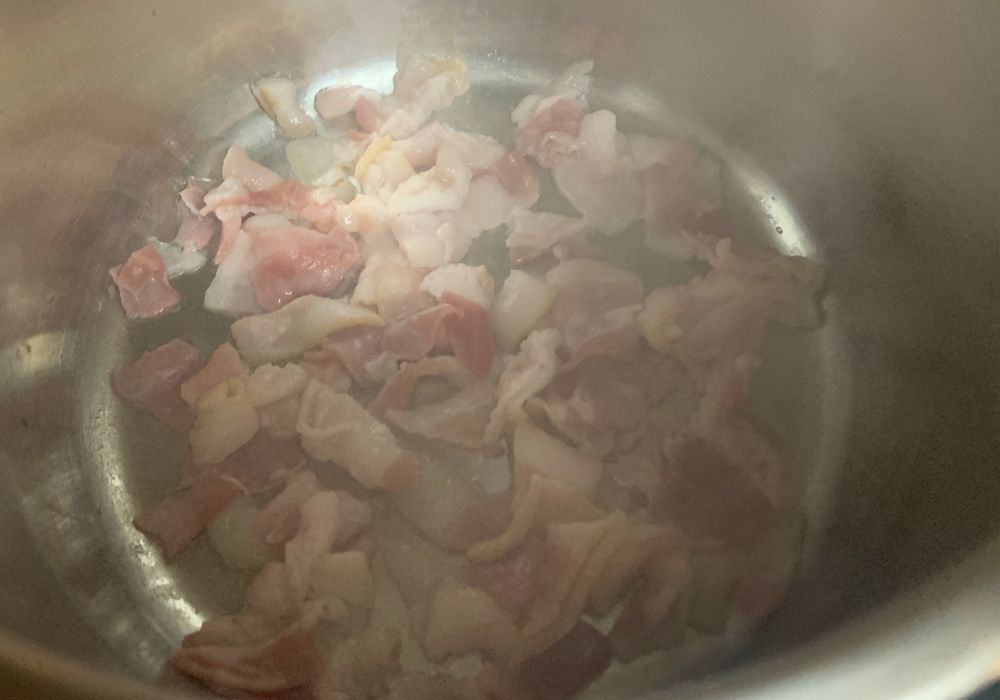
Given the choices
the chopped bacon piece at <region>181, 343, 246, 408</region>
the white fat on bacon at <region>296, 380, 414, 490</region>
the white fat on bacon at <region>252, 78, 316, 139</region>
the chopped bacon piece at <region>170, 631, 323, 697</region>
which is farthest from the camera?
the white fat on bacon at <region>252, 78, 316, 139</region>

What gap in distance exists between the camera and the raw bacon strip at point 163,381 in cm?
139

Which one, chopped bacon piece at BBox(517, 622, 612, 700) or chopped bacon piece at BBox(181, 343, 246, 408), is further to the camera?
chopped bacon piece at BBox(181, 343, 246, 408)

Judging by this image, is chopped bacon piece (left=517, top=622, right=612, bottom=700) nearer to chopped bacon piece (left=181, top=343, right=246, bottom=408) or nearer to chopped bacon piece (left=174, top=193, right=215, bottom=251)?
chopped bacon piece (left=181, top=343, right=246, bottom=408)

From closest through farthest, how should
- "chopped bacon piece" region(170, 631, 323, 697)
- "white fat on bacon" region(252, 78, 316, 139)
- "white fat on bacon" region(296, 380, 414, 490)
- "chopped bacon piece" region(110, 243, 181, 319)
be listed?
"chopped bacon piece" region(170, 631, 323, 697) < "white fat on bacon" region(296, 380, 414, 490) < "chopped bacon piece" region(110, 243, 181, 319) < "white fat on bacon" region(252, 78, 316, 139)

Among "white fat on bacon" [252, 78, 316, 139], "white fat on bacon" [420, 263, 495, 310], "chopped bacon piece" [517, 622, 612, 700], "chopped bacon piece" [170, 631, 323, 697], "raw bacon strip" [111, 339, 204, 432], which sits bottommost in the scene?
"chopped bacon piece" [517, 622, 612, 700]

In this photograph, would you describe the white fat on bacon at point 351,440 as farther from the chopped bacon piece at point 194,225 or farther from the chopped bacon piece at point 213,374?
the chopped bacon piece at point 194,225

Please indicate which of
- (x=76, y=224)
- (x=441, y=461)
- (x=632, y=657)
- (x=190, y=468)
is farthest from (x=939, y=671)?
(x=76, y=224)

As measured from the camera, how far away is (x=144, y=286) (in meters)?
1.50

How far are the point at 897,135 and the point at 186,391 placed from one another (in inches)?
53.4

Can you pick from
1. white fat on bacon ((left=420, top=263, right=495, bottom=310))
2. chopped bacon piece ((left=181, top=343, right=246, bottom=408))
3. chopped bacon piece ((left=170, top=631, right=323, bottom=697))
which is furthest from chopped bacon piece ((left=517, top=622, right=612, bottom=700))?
chopped bacon piece ((left=181, top=343, right=246, bottom=408))

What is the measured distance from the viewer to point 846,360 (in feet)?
4.95

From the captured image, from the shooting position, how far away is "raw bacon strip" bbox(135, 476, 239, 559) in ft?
4.20

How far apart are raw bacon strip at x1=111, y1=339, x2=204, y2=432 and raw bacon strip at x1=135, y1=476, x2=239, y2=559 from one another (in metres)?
0.15

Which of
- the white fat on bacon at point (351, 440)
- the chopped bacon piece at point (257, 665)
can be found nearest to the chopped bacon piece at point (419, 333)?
the white fat on bacon at point (351, 440)
